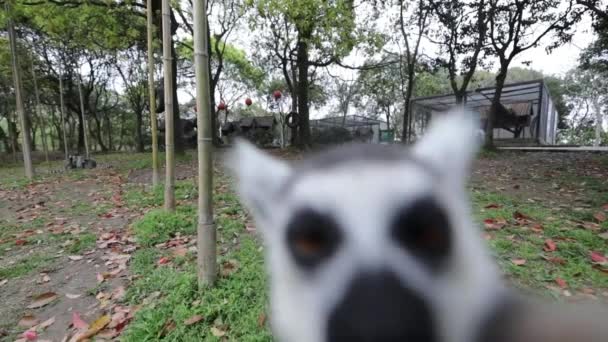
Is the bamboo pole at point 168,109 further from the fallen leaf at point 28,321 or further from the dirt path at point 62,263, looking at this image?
the fallen leaf at point 28,321

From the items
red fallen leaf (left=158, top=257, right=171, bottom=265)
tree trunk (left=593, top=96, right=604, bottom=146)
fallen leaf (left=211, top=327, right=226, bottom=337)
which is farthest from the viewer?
tree trunk (left=593, top=96, right=604, bottom=146)

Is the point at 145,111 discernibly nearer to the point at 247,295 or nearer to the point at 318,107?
the point at 318,107

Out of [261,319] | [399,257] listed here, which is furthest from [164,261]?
[399,257]

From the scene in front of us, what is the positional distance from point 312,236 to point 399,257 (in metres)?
0.26

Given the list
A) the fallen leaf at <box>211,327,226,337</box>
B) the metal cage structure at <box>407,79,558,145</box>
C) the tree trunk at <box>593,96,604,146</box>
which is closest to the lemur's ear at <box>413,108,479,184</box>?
the fallen leaf at <box>211,327,226,337</box>

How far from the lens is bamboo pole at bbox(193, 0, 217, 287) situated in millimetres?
2914

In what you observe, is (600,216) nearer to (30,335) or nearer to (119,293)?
(119,293)

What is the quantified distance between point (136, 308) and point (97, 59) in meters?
27.0

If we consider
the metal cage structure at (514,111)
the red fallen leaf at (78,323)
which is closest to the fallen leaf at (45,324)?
the red fallen leaf at (78,323)

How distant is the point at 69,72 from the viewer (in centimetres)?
2284

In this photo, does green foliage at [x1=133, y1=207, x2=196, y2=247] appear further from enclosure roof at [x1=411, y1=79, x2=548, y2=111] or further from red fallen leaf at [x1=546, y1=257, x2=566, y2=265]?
enclosure roof at [x1=411, y1=79, x2=548, y2=111]

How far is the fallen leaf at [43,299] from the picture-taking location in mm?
3229

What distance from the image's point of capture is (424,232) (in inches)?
37.5

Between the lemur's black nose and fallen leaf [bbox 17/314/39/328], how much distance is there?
3397 millimetres
